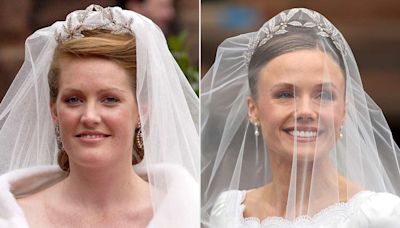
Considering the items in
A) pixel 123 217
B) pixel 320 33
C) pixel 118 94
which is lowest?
pixel 123 217

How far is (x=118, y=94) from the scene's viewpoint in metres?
1.94

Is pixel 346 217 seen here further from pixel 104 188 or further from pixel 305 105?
pixel 104 188

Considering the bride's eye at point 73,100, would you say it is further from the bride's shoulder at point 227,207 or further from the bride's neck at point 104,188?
the bride's shoulder at point 227,207

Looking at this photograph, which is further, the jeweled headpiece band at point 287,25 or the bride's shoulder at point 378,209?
the jeweled headpiece band at point 287,25

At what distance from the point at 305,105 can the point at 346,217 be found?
24 centimetres

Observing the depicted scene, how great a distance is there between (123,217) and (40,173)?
0.22 metres

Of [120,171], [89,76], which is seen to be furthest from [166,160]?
[89,76]

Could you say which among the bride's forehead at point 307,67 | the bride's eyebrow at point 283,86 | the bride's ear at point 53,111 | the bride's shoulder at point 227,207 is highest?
the bride's forehead at point 307,67

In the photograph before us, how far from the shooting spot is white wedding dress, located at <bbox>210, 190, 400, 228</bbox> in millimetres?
1840

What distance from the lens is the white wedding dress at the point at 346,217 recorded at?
184 cm

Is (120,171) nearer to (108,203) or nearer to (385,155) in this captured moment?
(108,203)

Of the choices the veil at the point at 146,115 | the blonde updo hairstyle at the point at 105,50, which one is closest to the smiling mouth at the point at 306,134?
the veil at the point at 146,115

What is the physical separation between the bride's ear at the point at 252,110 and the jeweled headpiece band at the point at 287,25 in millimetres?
77

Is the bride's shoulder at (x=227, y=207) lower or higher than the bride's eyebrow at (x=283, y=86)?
lower
